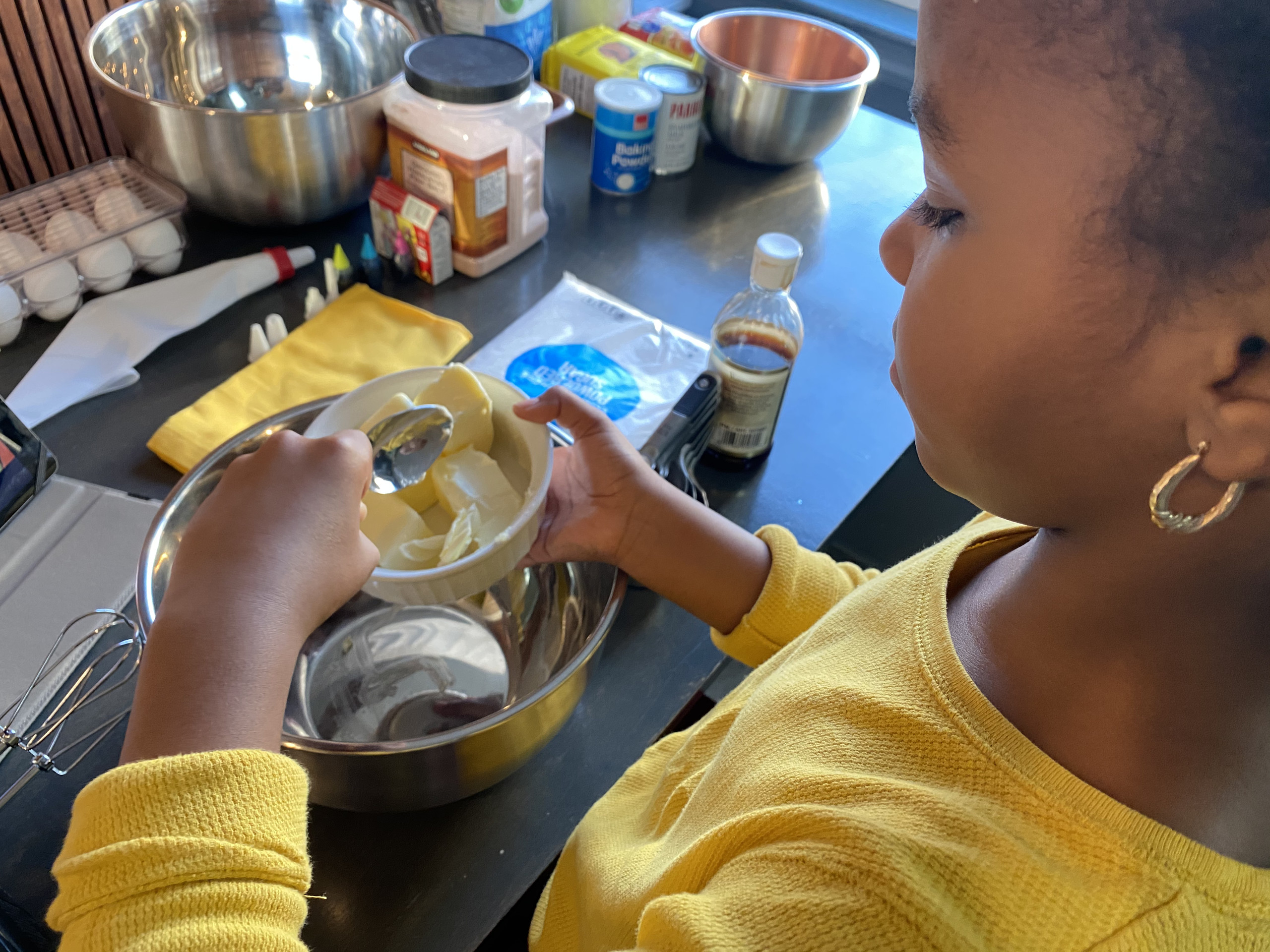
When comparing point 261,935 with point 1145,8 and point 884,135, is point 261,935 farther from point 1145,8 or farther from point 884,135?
point 884,135

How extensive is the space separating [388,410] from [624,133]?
58 cm

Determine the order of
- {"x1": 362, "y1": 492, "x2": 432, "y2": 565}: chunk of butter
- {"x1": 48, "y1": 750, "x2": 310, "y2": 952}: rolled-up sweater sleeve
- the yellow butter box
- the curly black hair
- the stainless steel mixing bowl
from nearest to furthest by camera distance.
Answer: the curly black hair → {"x1": 48, "y1": 750, "x2": 310, "y2": 952}: rolled-up sweater sleeve → the stainless steel mixing bowl → {"x1": 362, "y1": 492, "x2": 432, "y2": 565}: chunk of butter → the yellow butter box

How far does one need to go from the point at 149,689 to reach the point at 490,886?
0.76 feet

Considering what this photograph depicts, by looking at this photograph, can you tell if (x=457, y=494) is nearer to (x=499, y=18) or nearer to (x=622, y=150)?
(x=622, y=150)

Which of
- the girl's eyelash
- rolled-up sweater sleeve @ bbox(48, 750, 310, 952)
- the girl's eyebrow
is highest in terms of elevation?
the girl's eyebrow

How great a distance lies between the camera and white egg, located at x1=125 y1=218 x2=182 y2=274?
0.86 meters

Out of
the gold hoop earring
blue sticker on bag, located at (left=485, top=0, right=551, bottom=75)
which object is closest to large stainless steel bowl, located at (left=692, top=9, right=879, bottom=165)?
blue sticker on bag, located at (left=485, top=0, right=551, bottom=75)

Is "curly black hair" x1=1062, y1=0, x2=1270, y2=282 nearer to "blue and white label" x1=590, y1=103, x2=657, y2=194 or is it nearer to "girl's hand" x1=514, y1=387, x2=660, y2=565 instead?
"girl's hand" x1=514, y1=387, x2=660, y2=565

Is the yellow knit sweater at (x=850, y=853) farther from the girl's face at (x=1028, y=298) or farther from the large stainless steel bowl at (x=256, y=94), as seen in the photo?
the large stainless steel bowl at (x=256, y=94)

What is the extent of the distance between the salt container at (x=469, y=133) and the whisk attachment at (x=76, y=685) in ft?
1.64

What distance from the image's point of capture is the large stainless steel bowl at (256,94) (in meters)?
0.83

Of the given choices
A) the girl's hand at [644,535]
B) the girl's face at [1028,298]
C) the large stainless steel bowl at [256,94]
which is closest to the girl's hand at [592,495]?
the girl's hand at [644,535]

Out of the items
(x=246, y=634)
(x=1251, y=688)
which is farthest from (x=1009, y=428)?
(x=246, y=634)

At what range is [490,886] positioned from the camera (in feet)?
1.75
